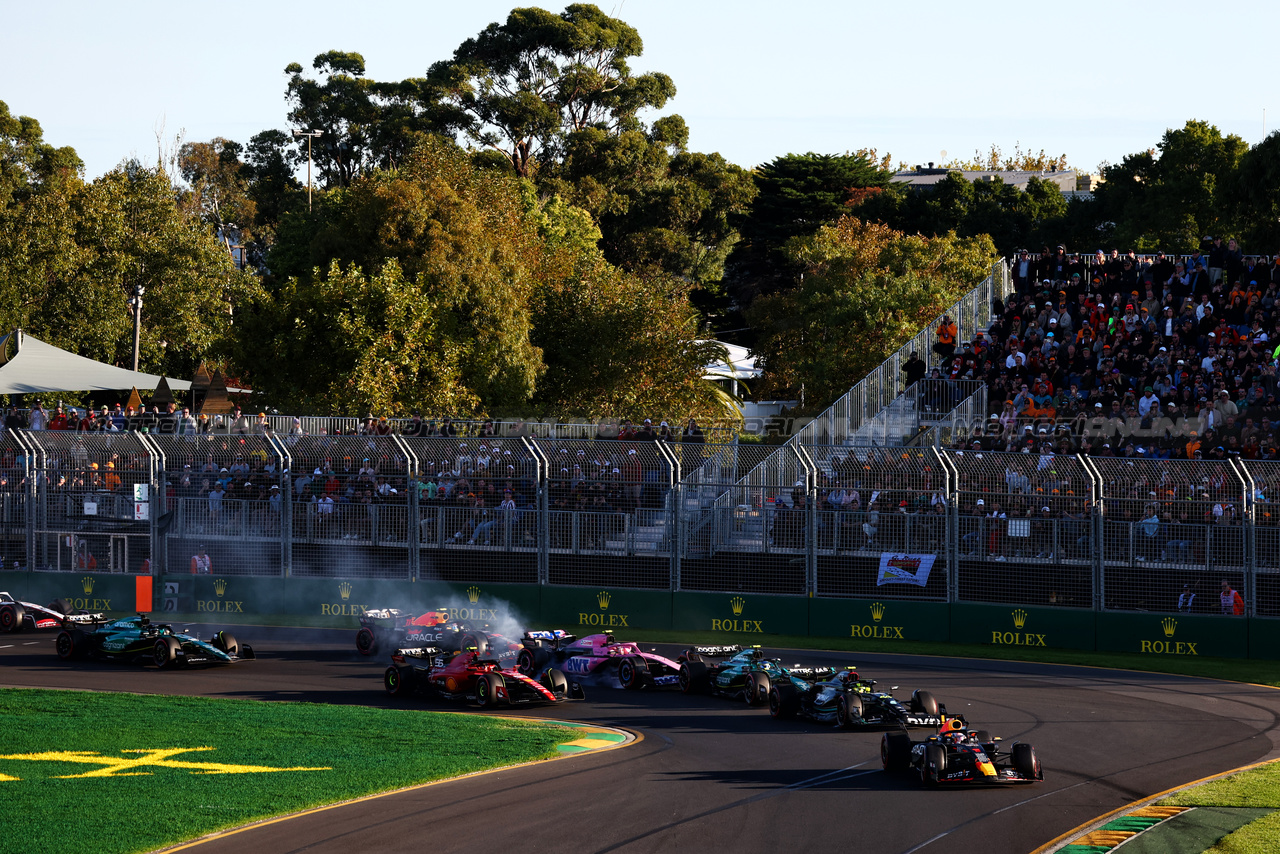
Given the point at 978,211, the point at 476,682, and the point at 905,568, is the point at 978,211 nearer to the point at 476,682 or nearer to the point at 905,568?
the point at 905,568

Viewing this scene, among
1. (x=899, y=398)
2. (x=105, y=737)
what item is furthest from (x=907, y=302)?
(x=105, y=737)

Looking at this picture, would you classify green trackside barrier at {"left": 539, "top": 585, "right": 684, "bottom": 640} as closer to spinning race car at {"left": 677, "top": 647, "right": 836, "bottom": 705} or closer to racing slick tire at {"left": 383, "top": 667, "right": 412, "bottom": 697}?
spinning race car at {"left": 677, "top": 647, "right": 836, "bottom": 705}

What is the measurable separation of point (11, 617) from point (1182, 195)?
190 ft

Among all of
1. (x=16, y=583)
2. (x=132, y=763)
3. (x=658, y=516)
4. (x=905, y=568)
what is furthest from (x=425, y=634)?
(x=16, y=583)

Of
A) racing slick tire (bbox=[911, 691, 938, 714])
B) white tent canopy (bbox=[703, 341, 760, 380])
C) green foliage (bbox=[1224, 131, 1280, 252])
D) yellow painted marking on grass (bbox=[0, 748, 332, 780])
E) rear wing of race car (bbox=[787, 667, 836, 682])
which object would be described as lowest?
yellow painted marking on grass (bbox=[0, 748, 332, 780])

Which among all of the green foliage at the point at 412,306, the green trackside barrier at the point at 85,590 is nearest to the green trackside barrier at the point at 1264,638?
the green trackside barrier at the point at 85,590

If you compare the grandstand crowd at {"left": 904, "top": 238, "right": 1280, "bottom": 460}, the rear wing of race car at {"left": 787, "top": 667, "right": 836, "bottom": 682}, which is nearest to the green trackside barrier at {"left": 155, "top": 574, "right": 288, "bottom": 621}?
the rear wing of race car at {"left": 787, "top": 667, "right": 836, "bottom": 682}

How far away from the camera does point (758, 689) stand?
20109mm

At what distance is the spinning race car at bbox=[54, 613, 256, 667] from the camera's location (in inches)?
923

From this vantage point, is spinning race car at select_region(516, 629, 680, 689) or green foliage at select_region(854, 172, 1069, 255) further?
green foliage at select_region(854, 172, 1069, 255)

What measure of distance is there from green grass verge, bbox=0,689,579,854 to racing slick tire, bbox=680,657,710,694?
317cm

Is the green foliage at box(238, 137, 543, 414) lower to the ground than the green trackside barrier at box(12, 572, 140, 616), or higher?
higher

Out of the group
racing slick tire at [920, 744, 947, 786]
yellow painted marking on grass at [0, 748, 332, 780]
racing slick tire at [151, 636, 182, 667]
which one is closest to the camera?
racing slick tire at [920, 744, 947, 786]

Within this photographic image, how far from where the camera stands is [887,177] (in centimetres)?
8150
